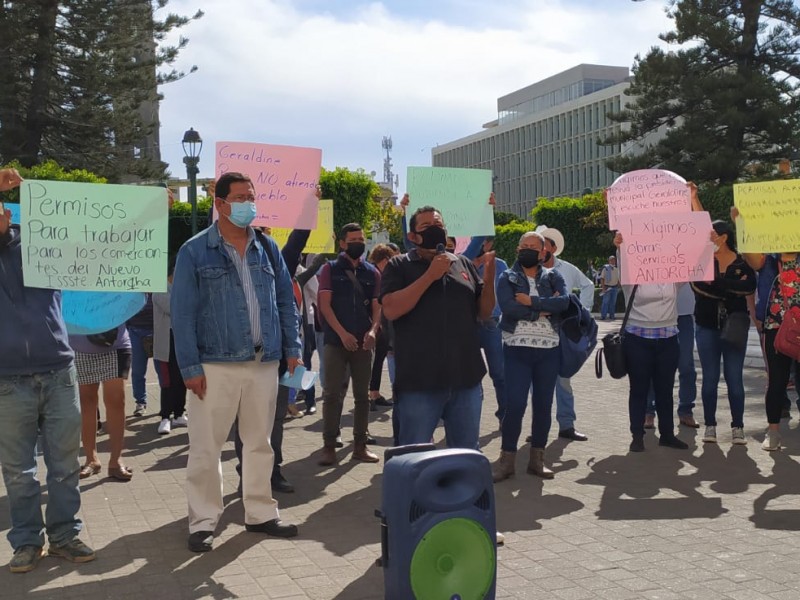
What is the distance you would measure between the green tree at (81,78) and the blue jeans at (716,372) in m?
25.0

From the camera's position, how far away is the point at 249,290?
5.21 m

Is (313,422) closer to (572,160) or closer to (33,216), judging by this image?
(33,216)

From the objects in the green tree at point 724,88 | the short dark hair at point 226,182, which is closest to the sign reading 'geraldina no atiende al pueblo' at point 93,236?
the short dark hair at point 226,182

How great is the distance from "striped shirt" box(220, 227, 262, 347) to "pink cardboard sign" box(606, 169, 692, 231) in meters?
3.60

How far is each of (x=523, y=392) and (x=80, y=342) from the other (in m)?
3.19

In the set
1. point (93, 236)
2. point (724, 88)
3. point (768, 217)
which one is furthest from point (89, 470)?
point (724, 88)

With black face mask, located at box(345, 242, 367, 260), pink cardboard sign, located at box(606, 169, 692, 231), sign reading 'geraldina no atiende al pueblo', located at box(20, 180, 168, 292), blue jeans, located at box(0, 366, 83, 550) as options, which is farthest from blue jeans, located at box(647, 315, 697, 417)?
blue jeans, located at box(0, 366, 83, 550)

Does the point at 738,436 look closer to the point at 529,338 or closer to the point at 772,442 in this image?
the point at 772,442

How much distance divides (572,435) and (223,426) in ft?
Result: 13.9

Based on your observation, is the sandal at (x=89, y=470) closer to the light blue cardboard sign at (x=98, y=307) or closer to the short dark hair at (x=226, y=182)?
the light blue cardboard sign at (x=98, y=307)

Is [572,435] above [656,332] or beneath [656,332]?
beneath

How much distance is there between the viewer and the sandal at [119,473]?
6965 mm

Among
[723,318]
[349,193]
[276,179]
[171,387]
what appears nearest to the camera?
[276,179]

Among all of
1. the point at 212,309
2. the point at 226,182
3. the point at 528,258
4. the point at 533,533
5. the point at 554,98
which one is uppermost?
the point at 554,98
